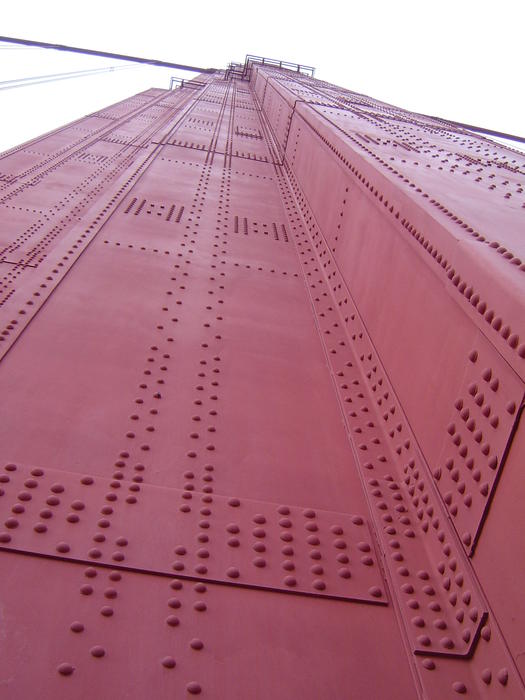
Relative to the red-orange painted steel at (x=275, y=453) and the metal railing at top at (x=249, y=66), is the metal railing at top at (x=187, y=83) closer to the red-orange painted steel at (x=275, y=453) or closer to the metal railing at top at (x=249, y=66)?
the metal railing at top at (x=249, y=66)

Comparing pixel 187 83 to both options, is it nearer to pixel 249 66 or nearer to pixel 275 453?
pixel 249 66

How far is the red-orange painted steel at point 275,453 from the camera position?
2287mm

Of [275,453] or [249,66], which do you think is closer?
[275,453]

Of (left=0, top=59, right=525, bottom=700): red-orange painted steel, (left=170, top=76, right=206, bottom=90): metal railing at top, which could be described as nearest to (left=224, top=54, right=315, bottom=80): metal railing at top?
(left=170, top=76, right=206, bottom=90): metal railing at top

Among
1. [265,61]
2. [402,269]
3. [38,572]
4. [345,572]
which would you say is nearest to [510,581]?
[345,572]

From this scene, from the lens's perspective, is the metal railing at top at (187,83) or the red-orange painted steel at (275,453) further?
the metal railing at top at (187,83)

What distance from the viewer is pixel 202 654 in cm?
228

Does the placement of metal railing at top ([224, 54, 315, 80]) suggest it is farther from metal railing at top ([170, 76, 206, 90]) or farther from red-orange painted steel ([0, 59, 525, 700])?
red-orange painted steel ([0, 59, 525, 700])

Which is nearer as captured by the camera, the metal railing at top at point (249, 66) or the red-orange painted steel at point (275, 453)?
the red-orange painted steel at point (275, 453)

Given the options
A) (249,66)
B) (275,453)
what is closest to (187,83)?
(249,66)

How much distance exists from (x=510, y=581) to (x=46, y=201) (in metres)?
6.05

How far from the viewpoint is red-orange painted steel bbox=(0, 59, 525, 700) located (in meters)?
2.29

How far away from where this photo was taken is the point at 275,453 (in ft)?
11.3

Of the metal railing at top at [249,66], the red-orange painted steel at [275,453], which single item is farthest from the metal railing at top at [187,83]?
the red-orange painted steel at [275,453]
